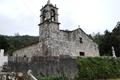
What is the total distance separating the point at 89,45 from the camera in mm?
32656

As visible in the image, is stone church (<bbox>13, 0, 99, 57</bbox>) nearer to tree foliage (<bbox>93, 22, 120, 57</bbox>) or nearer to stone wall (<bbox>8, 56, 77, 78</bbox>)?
stone wall (<bbox>8, 56, 77, 78</bbox>)

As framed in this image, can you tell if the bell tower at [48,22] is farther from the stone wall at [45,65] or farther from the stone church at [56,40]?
the stone wall at [45,65]

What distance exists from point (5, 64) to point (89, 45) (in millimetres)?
16287

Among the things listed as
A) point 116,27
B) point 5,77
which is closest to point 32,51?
point 116,27

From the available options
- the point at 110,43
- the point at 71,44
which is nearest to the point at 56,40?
the point at 71,44

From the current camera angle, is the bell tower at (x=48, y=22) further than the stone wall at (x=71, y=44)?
Yes

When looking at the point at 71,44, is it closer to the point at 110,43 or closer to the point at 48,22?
the point at 48,22

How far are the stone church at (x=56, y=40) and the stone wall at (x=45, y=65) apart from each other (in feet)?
19.7

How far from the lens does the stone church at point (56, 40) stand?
94.5 ft

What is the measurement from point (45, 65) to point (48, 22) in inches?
390

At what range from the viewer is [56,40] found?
29172mm

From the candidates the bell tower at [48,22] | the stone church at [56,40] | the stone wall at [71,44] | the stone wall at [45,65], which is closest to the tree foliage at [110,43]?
the stone wall at [71,44]

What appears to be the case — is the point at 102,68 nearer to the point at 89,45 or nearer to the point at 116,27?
the point at 89,45

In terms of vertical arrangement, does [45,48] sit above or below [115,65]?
above
